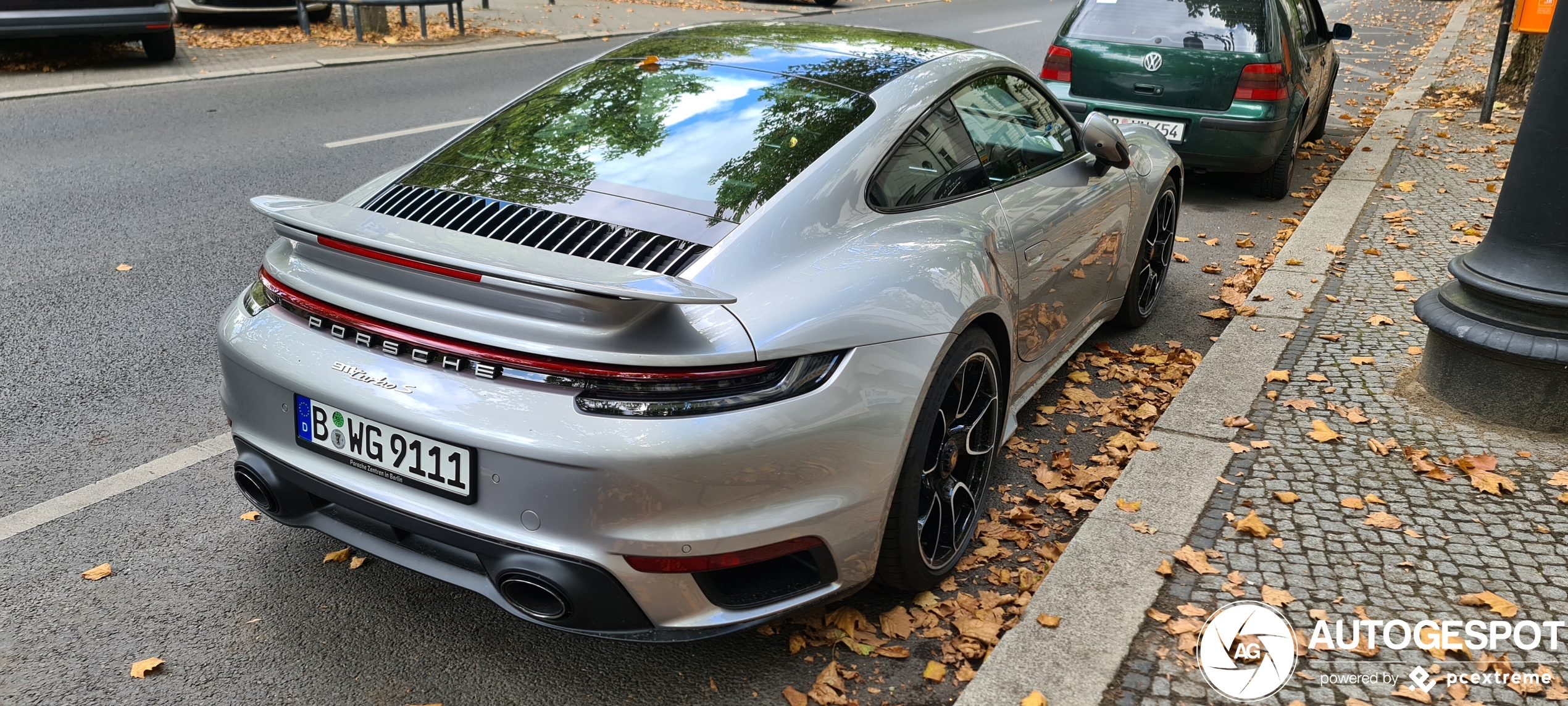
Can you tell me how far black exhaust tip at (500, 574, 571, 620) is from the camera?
2486 millimetres

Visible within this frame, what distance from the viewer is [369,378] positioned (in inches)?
101

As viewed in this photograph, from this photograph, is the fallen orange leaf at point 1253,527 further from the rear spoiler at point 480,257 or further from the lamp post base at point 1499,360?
the rear spoiler at point 480,257

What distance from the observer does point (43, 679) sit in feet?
9.16

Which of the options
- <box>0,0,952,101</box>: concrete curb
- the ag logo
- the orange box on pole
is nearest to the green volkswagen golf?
the orange box on pole

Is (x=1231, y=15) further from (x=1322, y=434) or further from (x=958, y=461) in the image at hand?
(x=958, y=461)

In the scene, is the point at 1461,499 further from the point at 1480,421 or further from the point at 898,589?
the point at 898,589

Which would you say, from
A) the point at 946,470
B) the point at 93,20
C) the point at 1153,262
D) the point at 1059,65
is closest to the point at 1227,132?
the point at 1059,65

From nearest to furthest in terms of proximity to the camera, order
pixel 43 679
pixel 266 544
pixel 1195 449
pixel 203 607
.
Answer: pixel 43 679 → pixel 203 607 → pixel 266 544 → pixel 1195 449

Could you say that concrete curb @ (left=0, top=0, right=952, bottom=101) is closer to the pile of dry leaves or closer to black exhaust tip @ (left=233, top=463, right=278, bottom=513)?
the pile of dry leaves

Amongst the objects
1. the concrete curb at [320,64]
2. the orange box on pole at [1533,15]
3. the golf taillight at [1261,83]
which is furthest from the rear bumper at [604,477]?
the orange box on pole at [1533,15]

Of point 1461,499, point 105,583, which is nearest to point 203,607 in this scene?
point 105,583

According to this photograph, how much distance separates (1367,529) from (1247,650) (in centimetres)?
88

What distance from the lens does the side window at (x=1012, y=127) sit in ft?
12.0

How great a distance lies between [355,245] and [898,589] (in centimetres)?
168
